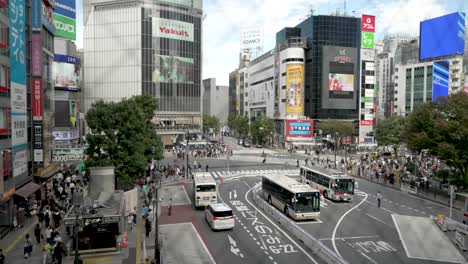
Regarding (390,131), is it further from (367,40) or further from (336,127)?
(367,40)

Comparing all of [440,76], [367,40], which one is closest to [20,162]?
[367,40]

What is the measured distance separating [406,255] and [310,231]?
17.3 ft

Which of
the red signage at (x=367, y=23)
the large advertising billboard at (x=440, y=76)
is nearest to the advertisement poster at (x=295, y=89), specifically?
the red signage at (x=367, y=23)

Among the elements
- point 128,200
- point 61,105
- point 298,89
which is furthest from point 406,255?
point 298,89

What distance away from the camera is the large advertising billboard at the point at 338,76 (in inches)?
3211

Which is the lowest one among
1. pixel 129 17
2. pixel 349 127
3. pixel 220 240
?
pixel 220 240

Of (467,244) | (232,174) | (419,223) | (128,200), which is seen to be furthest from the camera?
(232,174)

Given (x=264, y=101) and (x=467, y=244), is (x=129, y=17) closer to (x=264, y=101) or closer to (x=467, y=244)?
(x=264, y=101)

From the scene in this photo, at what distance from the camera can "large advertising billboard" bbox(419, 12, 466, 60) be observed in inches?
3302

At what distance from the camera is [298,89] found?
83438 millimetres

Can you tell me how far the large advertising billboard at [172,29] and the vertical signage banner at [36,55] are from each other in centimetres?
5096

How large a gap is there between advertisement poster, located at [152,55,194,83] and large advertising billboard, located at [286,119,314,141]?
22261 millimetres

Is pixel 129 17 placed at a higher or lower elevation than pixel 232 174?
higher

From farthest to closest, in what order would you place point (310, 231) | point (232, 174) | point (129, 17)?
point (129, 17) < point (232, 174) < point (310, 231)
